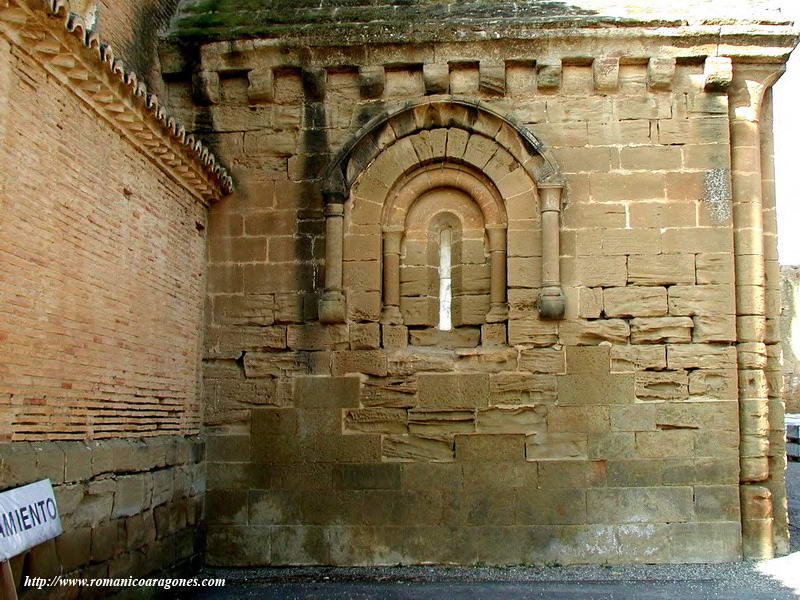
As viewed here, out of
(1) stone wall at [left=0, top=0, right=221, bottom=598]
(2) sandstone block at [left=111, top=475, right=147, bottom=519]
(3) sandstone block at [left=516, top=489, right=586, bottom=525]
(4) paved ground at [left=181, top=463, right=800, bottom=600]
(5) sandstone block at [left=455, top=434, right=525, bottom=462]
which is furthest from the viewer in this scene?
(5) sandstone block at [left=455, top=434, right=525, bottom=462]

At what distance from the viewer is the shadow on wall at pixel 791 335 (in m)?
21.5

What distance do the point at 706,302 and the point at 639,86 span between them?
2433 mm

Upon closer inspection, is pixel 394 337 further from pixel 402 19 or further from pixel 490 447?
pixel 402 19

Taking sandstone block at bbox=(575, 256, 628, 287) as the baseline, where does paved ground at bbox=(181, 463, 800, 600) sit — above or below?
below

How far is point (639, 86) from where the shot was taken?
371 inches

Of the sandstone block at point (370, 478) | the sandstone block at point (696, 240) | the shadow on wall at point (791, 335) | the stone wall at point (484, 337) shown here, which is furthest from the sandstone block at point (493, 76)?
the shadow on wall at point (791, 335)

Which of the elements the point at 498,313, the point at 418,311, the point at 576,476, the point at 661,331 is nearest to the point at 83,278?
the point at 418,311

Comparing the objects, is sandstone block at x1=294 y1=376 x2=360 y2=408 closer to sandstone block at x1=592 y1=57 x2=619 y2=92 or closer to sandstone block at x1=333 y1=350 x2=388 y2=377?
sandstone block at x1=333 y1=350 x2=388 y2=377

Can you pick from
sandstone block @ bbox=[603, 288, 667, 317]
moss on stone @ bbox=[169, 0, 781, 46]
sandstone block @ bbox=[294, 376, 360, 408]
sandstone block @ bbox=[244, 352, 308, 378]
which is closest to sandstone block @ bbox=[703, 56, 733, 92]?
moss on stone @ bbox=[169, 0, 781, 46]

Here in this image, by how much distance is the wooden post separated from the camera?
16.9ft

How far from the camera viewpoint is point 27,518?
18.0 feet

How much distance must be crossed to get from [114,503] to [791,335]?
19.1 metres

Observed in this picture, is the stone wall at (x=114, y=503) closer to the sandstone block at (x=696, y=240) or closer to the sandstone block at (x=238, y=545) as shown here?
the sandstone block at (x=238, y=545)

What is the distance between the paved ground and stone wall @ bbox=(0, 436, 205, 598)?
2.21ft
